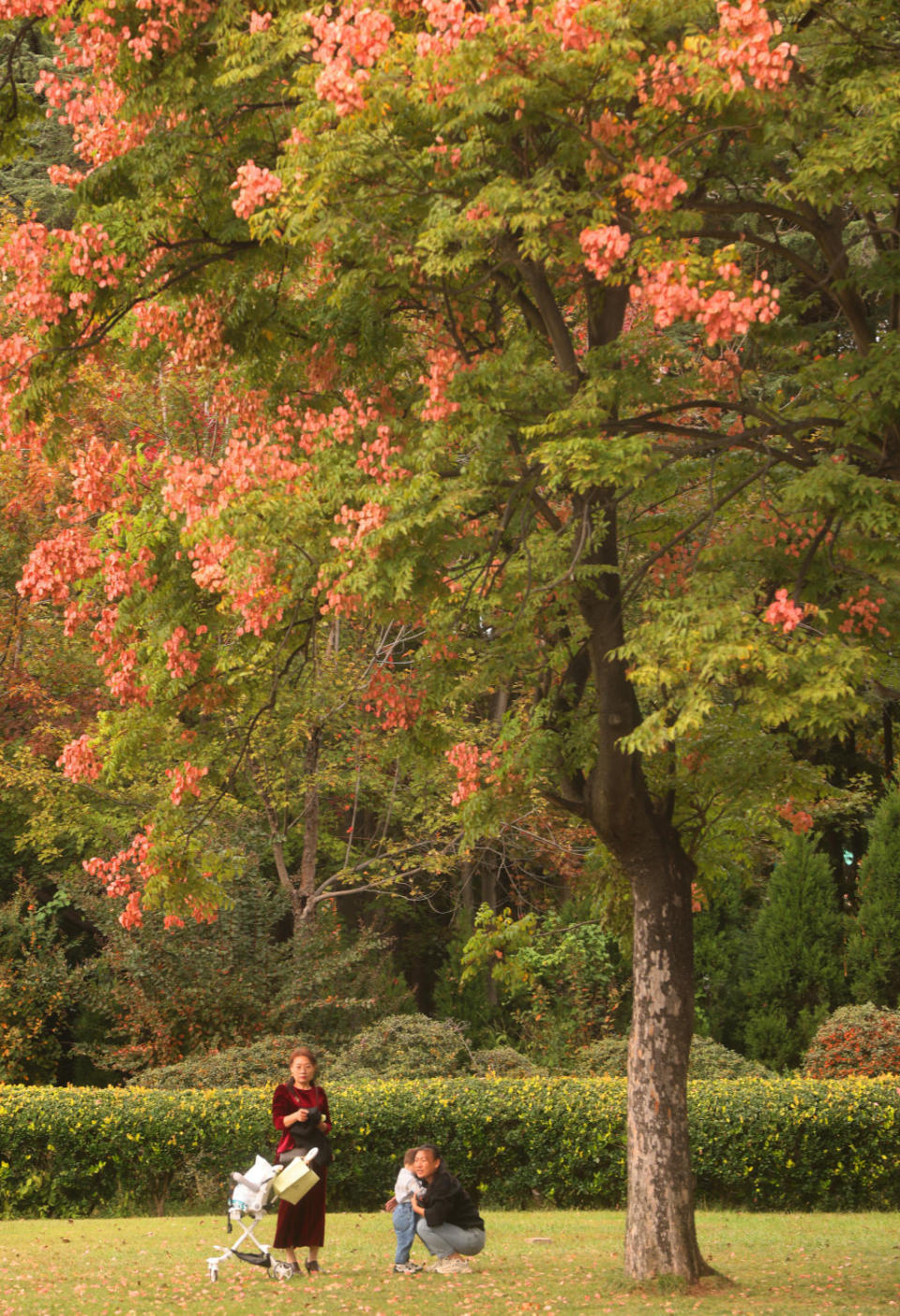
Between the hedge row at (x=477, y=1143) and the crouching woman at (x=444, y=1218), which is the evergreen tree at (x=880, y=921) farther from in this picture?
the crouching woman at (x=444, y=1218)

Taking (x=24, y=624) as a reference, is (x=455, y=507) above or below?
below

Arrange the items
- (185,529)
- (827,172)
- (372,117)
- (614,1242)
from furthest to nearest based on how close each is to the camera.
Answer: (614,1242) < (185,529) < (827,172) < (372,117)

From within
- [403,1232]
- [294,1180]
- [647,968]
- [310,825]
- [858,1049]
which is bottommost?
[403,1232]

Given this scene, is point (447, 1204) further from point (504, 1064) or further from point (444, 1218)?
point (504, 1064)

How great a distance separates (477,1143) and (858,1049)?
227 inches

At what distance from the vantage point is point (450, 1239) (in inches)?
391

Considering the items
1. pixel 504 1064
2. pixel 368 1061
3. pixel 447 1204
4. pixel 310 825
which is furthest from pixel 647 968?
pixel 310 825

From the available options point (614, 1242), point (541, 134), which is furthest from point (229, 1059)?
point (541, 134)

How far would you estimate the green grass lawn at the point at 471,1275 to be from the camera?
8914 mm

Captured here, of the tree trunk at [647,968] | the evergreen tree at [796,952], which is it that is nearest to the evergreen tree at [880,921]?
the evergreen tree at [796,952]

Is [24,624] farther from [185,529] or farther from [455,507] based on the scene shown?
[455,507]

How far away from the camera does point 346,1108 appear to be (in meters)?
14.4

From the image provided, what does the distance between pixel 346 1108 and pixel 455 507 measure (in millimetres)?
8424

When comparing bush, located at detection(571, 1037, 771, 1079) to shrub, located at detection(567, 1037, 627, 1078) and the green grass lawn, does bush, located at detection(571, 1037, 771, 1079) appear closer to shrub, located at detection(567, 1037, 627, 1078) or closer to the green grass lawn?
shrub, located at detection(567, 1037, 627, 1078)
